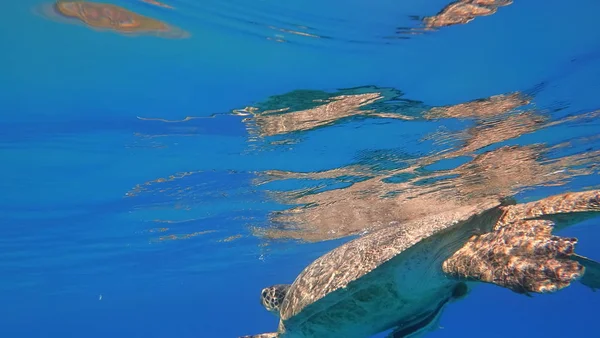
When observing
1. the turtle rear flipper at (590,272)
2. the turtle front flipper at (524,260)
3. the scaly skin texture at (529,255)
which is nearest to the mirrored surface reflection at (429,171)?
the scaly skin texture at (529,255)

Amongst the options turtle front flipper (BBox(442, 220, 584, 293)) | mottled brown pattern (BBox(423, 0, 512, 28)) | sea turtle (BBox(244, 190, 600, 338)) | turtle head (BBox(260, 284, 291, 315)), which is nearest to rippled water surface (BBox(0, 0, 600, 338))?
mottled brown pattern (BBox(423, 0, 512, 28))

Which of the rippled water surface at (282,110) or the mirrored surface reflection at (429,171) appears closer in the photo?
the rippled water surface at (282,110)

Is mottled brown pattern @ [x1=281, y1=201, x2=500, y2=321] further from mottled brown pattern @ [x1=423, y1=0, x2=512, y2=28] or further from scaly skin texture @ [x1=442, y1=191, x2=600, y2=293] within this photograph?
mottled brown pattern @ [x1=423, y1=0, x2=512, y2=28]

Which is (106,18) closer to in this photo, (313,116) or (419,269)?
(313,116)

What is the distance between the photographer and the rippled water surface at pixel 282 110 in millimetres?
7254

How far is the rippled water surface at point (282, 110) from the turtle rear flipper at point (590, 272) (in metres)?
0.59

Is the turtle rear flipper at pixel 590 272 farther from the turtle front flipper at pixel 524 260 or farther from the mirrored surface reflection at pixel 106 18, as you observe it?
the mirrored surface reflection at pixel 106 18

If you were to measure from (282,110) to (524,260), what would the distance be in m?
6.27

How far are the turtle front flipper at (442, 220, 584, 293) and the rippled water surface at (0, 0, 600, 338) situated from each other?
292 centimetres

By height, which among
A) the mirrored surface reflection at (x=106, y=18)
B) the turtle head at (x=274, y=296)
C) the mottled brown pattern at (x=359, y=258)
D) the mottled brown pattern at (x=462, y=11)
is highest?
the mirrored surface reflection at (x=106, y=18)

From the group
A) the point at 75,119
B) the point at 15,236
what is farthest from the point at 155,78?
the point at 15,236

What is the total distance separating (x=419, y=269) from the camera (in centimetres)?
729

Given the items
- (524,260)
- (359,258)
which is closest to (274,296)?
(359,258)

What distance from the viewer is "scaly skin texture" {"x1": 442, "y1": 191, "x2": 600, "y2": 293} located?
16.1ft
